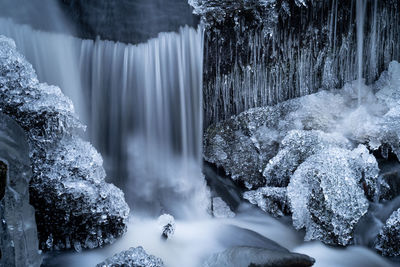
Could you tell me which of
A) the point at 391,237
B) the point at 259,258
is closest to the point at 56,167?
the point at 259,258

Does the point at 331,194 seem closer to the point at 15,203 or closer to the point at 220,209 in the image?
the point at 220,209

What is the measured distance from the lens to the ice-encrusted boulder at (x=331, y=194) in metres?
3.44

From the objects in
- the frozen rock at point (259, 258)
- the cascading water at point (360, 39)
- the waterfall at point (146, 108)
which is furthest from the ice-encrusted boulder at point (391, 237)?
the cascading water at point (360, 39)

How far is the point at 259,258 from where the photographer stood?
2.67 m

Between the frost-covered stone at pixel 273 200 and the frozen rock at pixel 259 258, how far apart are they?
1.30 meters

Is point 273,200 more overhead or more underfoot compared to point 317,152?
more underfoot

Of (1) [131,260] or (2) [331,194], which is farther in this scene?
(2) [331,194]

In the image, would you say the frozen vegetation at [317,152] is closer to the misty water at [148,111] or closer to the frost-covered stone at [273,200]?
the frost-covered stone at [273,200]

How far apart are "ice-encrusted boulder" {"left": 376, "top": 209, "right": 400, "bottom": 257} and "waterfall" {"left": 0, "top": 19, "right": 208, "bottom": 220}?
1935 mm

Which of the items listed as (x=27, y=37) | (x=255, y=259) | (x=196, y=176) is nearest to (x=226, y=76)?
(x=196, y=176)

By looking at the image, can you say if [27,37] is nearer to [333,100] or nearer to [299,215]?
[299,215]

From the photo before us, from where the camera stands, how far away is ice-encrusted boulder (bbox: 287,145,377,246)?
11.3ft

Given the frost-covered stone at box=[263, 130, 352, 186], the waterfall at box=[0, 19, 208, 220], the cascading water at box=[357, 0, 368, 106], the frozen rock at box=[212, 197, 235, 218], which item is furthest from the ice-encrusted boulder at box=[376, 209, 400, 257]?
the cascading water at box=[357, 0, 368, 106]

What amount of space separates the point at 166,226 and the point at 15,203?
5.82 feet
